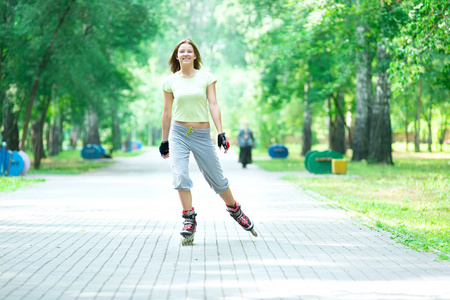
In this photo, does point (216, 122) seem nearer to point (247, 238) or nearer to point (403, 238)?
point (247, 238)

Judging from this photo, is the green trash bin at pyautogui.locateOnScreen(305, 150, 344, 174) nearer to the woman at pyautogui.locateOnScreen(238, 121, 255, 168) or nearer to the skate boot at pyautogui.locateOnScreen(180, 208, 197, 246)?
the woman at pyautogui.locateOnScreen(238, 121, 255, 168)

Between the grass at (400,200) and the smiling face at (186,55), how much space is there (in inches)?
122

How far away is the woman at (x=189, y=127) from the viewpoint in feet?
24.3

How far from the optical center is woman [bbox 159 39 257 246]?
7.40 metres

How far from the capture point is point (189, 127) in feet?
24.5

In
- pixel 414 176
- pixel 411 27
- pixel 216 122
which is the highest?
pixel 411 27

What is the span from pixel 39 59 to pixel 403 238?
16.0m

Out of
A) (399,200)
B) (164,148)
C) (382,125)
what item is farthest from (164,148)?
(382,125)

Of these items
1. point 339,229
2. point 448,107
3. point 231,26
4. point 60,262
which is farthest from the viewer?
point 231,26

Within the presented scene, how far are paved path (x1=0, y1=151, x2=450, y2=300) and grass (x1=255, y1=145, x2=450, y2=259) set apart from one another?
41 centimetres

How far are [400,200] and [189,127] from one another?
6362mm

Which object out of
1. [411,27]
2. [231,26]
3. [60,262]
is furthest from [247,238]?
[231,26]

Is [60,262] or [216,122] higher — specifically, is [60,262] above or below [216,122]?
below

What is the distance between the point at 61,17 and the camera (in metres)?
20.6
